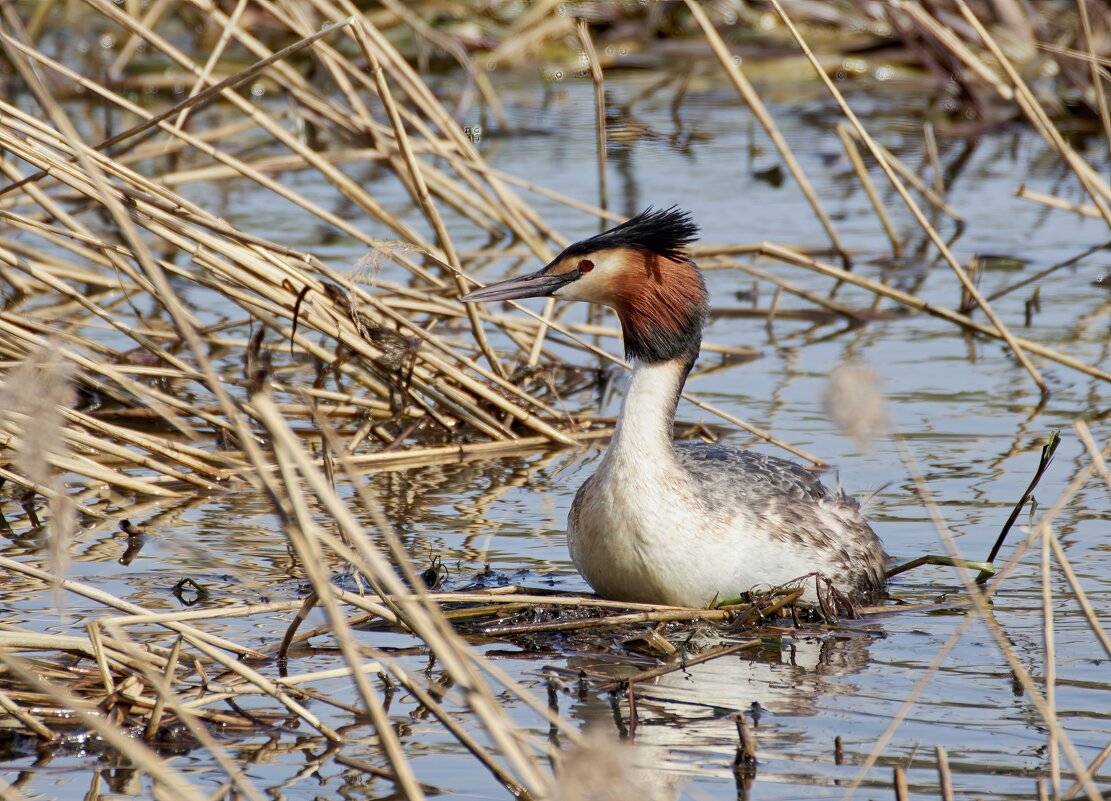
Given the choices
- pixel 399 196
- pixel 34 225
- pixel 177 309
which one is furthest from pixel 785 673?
pixel 399 196

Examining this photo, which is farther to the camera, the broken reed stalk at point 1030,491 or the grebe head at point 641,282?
the grebe head at point 641,282

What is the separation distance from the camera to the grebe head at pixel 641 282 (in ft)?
17.2

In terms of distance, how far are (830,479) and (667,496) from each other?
1711mm

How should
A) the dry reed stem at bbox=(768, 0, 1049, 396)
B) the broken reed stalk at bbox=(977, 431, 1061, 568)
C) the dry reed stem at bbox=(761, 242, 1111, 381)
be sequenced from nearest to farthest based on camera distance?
1. the broken reed stalk at bbox=(977, 431, 1061, 568)
2. the dry reed stem at bbox=(768, 0, 1049, 396)
3. the dry reed stem at bbox=(761, 242, 1111, 381)

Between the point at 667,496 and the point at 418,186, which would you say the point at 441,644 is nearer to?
the point at 667,496

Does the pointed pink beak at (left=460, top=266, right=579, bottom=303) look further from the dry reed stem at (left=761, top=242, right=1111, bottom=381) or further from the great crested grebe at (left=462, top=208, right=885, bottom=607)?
the dry reed stem at (left=761, top=242, right=1111, bottom=381)

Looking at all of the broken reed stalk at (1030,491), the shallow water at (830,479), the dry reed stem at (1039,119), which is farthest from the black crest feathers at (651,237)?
the dry reed stem at (1039,119)

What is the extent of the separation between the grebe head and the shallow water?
2.17 feet

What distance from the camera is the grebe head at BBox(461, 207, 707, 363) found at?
A: 524cm

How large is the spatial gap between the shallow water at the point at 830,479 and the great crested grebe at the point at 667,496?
0.28m

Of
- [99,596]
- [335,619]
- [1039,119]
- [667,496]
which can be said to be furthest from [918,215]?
[335,619]

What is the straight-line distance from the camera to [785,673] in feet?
15.2

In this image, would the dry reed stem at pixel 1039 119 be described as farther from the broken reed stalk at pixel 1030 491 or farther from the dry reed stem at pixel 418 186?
the dry reed stem at pixel 418 186

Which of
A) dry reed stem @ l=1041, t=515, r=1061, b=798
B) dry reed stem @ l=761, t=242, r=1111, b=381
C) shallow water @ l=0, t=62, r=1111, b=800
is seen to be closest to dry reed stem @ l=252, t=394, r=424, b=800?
shallow water @ l=0, t=62, r=1111, b=800
